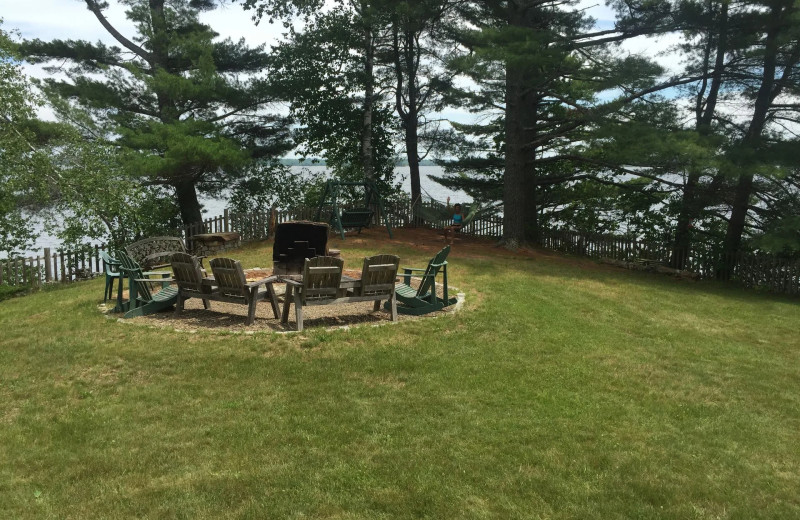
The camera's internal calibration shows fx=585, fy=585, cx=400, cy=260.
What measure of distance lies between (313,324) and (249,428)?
9.73 ft

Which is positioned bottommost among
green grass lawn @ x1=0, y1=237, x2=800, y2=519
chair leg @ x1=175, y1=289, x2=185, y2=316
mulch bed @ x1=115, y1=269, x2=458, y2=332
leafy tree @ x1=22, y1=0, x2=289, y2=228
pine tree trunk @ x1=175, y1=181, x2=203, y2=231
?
green grass lawn @ x1=0, y1=237, x2=800, y2=519

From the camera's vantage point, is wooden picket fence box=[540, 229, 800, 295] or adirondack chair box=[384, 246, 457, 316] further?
wooden picket fence box=[540, 229, 800, 295]

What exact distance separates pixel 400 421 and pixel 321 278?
2.89 m

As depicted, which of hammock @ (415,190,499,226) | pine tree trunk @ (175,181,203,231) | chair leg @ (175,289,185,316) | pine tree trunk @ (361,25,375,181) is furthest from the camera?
pine tree trunk @ (361,25,375,181)

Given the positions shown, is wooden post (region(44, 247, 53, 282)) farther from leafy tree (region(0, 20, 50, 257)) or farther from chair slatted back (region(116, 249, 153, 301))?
chair slatted back (region(116, 249, 153, 301))

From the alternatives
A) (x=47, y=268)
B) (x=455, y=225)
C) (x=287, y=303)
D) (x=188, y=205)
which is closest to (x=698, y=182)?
(x=455, y=225)

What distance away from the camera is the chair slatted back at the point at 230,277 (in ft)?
23.5

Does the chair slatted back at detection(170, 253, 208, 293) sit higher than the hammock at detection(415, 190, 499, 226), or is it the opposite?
the hammock at detection(415, 190, 499, 226)

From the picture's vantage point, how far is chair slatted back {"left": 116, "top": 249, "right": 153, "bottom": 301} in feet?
25.0

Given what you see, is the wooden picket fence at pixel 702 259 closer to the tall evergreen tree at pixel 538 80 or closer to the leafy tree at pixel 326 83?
the tall evergreen tree at pixel 538 80

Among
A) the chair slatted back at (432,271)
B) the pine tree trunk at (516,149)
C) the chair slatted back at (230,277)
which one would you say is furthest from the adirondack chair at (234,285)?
the pine tree trunk at (516,149)

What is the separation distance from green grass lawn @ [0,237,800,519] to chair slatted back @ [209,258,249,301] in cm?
69

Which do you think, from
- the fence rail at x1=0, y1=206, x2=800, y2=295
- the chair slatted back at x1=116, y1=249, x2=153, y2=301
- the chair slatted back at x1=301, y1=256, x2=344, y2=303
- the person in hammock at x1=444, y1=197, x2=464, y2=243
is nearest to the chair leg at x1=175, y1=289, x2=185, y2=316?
the chair slatted back at x1=116, y1=249, x2=153, y2=301

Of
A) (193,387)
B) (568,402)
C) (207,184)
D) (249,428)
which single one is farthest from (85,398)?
(207,184)
